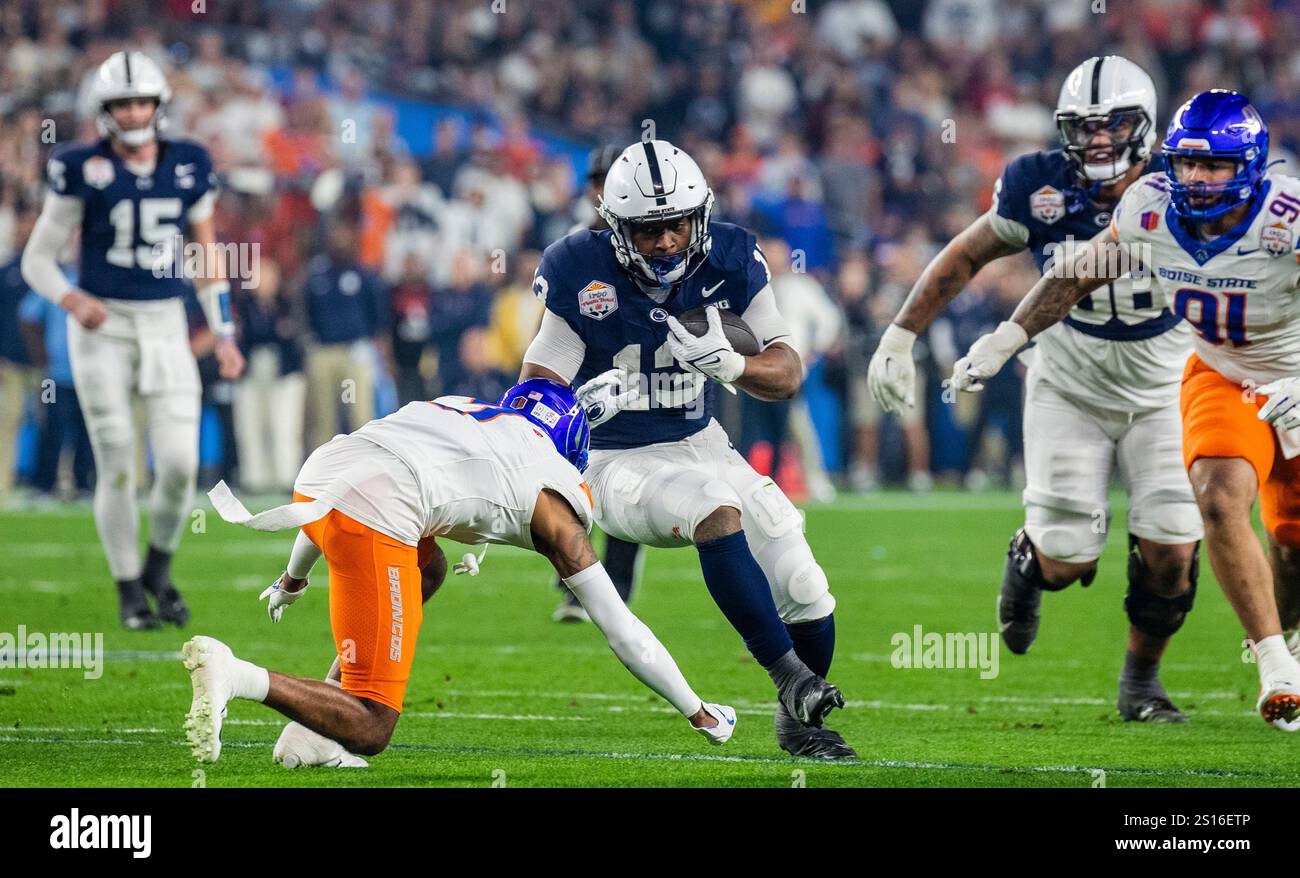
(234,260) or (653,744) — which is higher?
(234,260)

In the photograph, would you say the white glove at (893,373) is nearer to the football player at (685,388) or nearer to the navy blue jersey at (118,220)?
the football player at (685,388)

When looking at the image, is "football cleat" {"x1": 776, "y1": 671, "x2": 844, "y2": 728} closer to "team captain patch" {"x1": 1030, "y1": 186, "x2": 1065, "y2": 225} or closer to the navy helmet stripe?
the navy helmet stripe

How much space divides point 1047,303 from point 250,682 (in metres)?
2.89

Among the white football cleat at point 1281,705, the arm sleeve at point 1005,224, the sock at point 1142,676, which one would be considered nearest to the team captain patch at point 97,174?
the arm sleeve at point 1005,224

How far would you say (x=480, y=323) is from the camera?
15703 millimetres

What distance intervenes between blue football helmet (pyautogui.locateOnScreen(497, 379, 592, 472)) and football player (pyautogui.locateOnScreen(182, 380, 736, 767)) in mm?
83

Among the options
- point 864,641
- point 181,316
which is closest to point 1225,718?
Answer: point 864,641

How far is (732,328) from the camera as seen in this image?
19.4 feet

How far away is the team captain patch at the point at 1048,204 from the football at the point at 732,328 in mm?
1242

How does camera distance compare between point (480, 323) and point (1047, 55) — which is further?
point (1047, 55)

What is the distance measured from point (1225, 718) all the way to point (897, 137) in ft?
40.9

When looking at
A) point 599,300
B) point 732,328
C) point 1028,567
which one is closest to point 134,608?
point 599,300

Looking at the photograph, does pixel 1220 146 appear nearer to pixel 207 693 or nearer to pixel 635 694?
pixel 635 694

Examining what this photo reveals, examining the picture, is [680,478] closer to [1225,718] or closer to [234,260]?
[1225,718]
